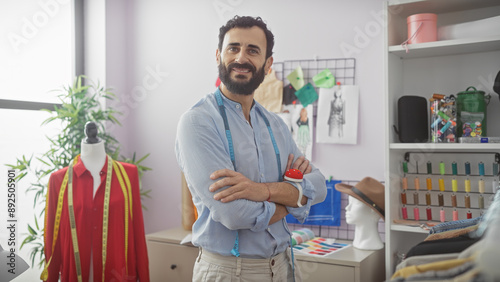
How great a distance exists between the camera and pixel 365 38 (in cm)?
277

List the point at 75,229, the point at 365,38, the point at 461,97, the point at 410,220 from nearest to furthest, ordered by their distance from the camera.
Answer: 1. the point at 75,229
2. the point at 461,97
3. the point at 410,220
4. the point at 365,38

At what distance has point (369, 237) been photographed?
8.23 feet

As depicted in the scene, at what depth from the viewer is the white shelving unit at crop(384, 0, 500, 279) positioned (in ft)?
7.63

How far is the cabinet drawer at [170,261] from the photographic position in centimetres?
275

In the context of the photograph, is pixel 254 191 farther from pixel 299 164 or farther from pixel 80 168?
pixel 80 168

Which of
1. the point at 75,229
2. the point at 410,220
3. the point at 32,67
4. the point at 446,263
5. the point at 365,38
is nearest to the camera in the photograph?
the point at 446,263

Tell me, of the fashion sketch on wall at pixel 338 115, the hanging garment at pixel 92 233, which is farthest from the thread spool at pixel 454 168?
the hanging garment at pixel 92 233

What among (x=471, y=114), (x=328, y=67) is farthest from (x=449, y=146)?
(x=328, y=67)

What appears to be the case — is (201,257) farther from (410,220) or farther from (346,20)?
(346,20)

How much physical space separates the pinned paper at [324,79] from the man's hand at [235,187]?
1.46 metres

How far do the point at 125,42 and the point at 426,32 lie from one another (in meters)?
2.38

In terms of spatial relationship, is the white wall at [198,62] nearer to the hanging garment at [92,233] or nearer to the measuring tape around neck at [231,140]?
the measuring tape around neck at [231,140]

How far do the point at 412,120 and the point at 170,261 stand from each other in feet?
5.34

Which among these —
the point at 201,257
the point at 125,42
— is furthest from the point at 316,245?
the point at 125,42
